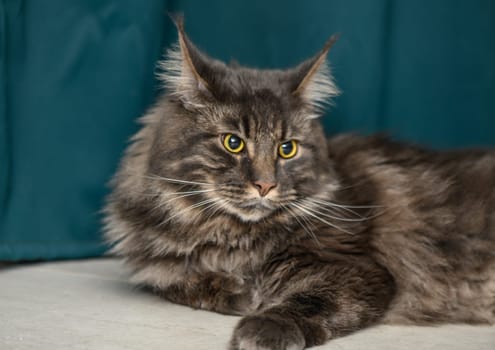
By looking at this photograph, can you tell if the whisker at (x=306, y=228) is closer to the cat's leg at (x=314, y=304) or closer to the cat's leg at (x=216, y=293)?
the cat's leg at (x=314, y=304)

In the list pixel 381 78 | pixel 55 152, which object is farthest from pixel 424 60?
pixel 55 152

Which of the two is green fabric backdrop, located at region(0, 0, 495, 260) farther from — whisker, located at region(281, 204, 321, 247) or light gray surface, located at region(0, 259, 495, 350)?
whisker, located at region(281, 204, 321, 247)

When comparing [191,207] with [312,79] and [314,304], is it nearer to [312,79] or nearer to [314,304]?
[314,304]

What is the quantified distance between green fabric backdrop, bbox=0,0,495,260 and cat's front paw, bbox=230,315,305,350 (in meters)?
Answer: 1.35

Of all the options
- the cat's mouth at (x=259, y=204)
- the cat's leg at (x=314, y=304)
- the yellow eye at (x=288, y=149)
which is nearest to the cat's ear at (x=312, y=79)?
the yellow eye at (x=288, y=149)

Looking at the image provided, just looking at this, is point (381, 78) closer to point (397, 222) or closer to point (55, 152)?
point (397, 222)

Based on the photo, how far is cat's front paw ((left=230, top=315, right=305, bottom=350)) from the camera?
1.61 m

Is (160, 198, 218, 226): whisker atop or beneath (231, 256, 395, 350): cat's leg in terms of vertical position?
atop

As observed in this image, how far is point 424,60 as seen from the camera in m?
2.89

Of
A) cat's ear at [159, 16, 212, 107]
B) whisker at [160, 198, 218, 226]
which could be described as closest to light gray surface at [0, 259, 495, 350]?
whisker at [160, 198, 218, 226]

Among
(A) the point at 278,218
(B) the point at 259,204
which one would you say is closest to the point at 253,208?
(B) the point at 259,204

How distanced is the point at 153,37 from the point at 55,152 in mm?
696

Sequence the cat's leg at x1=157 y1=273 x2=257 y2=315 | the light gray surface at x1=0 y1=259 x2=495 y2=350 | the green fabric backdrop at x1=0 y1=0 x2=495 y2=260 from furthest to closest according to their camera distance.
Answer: the green fabric backdrop at x1=0 y1=0 x2=495 y2=260 → the cat's leg at x1=157 y1=273 x2=257 y2=315 → the light gray surface at x1=0 y1=259 x2=495 y2=350

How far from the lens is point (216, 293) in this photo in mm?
2018
